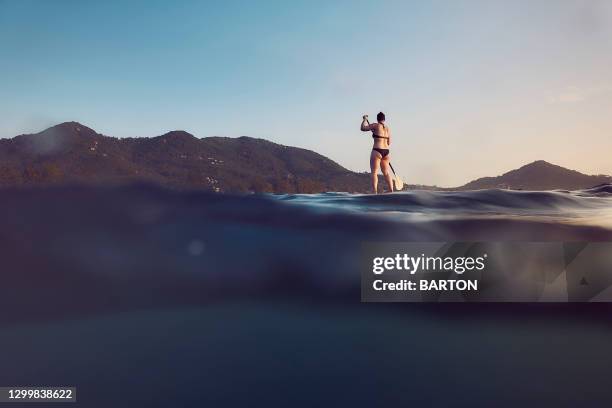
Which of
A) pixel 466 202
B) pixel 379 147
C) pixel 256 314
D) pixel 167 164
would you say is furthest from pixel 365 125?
pixel 167 164

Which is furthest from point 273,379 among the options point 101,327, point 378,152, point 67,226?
point 378,152

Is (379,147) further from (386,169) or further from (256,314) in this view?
(256,314)

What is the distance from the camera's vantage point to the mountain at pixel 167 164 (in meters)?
6.73

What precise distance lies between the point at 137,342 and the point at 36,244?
274 cm

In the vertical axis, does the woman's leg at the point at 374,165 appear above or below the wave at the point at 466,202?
above

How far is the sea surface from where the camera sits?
11.7 ft

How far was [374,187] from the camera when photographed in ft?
33.8

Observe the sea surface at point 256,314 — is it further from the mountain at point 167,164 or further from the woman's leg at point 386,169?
the woman's leg at point 386,169

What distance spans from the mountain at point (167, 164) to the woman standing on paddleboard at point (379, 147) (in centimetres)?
62

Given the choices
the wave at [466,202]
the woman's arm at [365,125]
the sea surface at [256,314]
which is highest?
the woman's arm at [365,125]

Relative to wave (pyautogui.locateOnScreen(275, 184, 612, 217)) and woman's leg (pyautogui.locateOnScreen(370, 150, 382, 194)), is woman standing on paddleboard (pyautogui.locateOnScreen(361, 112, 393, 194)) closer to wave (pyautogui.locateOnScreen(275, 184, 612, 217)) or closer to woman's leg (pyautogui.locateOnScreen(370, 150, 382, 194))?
woman's leg (pyautogui.locateOnScreen(370, 150, 382, 194))

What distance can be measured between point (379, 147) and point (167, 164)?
28886mm

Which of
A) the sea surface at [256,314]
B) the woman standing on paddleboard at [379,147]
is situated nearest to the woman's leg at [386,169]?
the woman standing on paddleboard at [379,147]

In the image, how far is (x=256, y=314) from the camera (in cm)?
502
